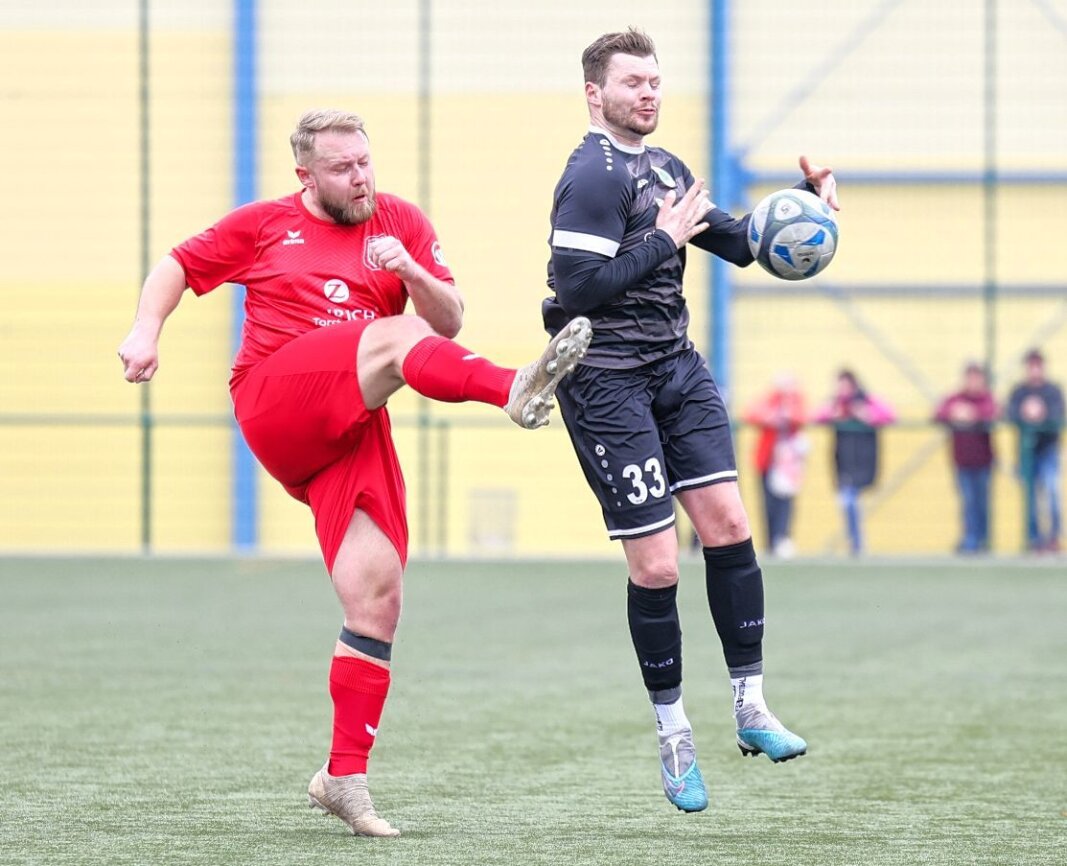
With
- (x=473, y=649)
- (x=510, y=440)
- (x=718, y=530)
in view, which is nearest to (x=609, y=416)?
(x=718, y=530)

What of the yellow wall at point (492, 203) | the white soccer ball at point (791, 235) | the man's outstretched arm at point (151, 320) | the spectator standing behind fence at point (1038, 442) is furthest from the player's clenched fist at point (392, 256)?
the yellow wall at point (492, 203)

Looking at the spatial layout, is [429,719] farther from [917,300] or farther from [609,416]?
[917,300]

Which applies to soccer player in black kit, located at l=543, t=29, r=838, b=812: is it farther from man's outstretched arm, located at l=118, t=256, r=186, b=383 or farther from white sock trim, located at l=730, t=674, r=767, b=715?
man's outstretched arm, located at l=118, t=256, r=186, b=383

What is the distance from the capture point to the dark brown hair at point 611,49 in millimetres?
5301

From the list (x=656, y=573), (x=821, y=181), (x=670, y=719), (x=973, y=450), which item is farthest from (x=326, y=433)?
(x=973, y=450)

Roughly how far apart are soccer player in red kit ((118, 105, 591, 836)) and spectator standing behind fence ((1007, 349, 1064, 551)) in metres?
12.7

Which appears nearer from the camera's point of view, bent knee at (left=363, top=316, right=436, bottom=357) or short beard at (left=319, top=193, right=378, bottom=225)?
bent knee at (left=363, top=316, right=436, bottom=357)

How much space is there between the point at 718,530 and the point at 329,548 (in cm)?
107

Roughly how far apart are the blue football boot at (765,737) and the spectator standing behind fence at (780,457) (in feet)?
38.6

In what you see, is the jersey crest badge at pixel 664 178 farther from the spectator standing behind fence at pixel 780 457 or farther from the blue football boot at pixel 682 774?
the spectator standing behind fence at pixel 780 457

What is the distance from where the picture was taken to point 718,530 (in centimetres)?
554

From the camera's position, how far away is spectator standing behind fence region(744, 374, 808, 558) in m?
17.1

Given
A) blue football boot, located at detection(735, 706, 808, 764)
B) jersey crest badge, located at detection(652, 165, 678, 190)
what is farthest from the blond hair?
blue football boot, located at detection(735, 706, 808, 764)

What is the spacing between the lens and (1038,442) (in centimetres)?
1755
